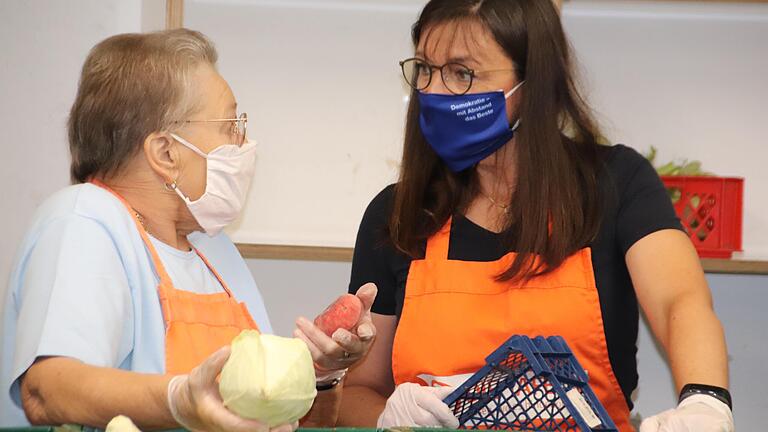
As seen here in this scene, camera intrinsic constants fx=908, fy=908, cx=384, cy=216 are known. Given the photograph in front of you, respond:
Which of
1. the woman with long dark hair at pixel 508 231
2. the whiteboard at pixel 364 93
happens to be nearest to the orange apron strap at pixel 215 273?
the woman with long dark hair at pixel 508 231

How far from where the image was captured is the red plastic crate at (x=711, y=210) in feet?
8.39

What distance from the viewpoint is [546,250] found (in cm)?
184

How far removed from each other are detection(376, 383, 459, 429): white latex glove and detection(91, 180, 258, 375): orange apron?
0.30m

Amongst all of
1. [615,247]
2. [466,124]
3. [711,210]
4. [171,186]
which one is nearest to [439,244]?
[466,124]

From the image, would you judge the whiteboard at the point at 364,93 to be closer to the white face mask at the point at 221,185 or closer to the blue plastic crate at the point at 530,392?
the white face mask at the point at 221,185

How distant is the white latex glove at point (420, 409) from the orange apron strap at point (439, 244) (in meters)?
0.45

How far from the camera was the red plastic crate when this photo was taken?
8.39ft

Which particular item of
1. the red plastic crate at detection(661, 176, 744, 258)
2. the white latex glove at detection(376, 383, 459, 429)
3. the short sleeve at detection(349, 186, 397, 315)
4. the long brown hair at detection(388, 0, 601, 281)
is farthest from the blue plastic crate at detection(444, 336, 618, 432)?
the red plastic crate at detection(661, 176, 744, 258)

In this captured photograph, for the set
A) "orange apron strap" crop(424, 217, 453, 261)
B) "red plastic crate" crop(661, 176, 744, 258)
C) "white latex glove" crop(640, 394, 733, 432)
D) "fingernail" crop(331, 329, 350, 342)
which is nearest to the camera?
"white latex glove" crop(640, 394, 733, 432)

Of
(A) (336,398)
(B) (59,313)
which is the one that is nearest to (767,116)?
(A) (336,398)

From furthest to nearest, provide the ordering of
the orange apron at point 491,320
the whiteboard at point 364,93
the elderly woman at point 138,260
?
1. the whiteboard at point 364,93
2. the orange apron at point 491,320
3. the elderly woman at point 138,260

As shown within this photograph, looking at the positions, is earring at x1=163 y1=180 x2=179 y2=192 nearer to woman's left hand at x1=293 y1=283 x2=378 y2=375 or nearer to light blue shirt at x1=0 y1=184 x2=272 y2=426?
light blue shirt at x1=0 y1=184 x2=272 y2=426

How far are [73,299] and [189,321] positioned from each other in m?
0.26

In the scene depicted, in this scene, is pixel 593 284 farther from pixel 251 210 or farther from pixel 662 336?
pixel 251 210
